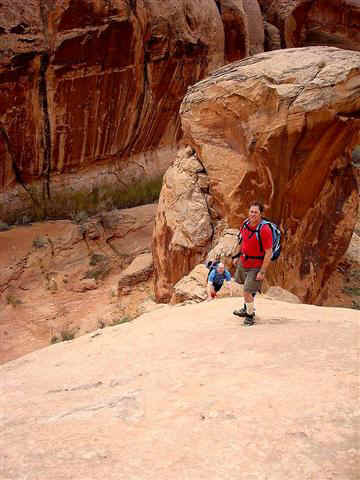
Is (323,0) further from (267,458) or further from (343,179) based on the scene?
(267,458)

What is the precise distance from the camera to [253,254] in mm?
3676

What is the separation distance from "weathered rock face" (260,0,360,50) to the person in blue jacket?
15601 mm

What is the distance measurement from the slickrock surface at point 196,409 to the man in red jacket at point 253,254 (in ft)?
0.91

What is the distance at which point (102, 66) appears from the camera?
10.8 meters

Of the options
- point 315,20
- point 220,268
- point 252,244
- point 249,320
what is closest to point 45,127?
point 220,268

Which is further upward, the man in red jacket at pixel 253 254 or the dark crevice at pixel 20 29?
the dark crevice at pixel 20 29

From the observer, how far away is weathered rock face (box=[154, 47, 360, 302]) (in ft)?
18.3

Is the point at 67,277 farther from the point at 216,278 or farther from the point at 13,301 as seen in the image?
the point at 216,278

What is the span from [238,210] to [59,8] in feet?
22.2

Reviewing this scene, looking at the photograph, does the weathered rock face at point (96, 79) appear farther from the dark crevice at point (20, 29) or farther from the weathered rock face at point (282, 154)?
the weathered rock face at point (282, 154)

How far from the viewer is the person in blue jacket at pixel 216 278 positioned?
4762 mm

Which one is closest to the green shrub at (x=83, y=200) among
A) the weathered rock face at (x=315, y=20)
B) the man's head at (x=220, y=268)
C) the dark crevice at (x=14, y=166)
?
the dark crevice at (x=14, y=166)

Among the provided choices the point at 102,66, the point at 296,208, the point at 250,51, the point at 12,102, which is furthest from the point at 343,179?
the point at 250,51

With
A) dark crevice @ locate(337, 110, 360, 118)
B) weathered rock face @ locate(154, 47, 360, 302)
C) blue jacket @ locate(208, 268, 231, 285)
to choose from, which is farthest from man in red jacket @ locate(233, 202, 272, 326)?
dark crevice @ locate(337, 110, 360, 118)
